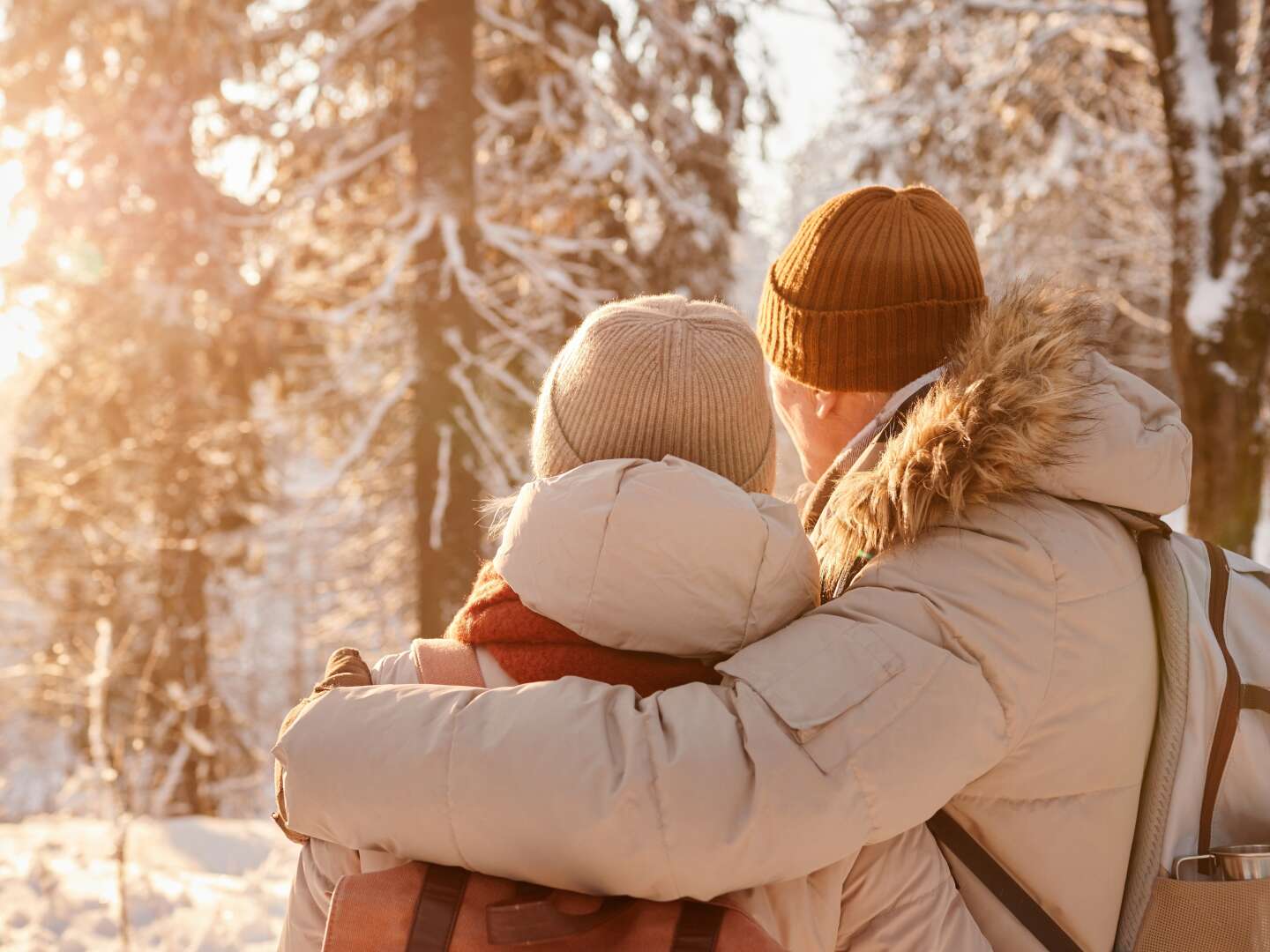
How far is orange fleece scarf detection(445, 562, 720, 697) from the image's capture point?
5.49ft

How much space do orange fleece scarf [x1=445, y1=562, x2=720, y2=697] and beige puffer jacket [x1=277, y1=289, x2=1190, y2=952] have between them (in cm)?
12

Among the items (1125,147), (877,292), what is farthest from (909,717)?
(1125,147)

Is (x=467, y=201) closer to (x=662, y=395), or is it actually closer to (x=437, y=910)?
(x=662, y=395)

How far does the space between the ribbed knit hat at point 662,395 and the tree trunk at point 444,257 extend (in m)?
5.79

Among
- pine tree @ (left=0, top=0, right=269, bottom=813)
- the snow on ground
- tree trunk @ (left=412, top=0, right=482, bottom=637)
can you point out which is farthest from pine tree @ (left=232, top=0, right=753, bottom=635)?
the snow on ground

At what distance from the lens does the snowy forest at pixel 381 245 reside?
6.70 meters

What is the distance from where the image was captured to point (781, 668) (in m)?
1.56

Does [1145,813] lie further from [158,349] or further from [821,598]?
[158,349]

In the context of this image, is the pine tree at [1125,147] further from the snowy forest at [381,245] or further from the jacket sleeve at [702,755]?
the jacket sleeve at [702,755]

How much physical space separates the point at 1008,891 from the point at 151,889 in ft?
18.6

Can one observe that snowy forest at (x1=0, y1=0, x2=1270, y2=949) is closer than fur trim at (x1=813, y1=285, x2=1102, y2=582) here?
No

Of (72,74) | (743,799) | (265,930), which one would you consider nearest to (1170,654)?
(743,799)

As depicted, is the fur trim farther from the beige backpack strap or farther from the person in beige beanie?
the beige backpack strap

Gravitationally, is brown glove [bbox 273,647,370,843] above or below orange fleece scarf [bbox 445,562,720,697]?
below
